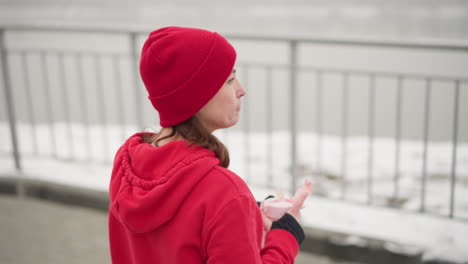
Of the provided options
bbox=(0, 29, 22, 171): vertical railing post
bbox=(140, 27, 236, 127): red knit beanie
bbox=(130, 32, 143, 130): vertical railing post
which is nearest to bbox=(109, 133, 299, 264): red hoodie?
bbox=(140, 27, 236, 127): red knit beanie

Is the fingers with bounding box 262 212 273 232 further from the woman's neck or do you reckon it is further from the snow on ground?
the snow on ground

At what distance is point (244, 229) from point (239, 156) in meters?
3.65

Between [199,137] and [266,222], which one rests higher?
[199,137]

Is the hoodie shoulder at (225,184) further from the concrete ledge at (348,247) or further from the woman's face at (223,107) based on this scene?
the concrete ledge at (348,247)

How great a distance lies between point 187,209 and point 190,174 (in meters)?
0.08

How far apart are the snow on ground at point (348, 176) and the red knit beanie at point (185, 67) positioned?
85.4 inches

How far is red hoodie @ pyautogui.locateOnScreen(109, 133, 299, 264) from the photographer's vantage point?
3.80 feet

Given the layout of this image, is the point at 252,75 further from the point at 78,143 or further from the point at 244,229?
the point at 244,229

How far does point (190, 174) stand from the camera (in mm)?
1188

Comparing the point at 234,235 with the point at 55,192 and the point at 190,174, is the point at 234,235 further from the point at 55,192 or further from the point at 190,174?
the point at 55,192

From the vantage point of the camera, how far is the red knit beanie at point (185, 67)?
1185 mm

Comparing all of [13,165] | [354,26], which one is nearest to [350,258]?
[13,165]

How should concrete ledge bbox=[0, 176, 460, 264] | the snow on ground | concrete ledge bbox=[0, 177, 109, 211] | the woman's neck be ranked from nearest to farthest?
the woman's neck, concrete ledge bbox=[0, 176, 460, 264], the snow on ground, concrete ledge bbox=[0, 177, 109, 211]

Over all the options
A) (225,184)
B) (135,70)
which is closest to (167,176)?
(225,184)
